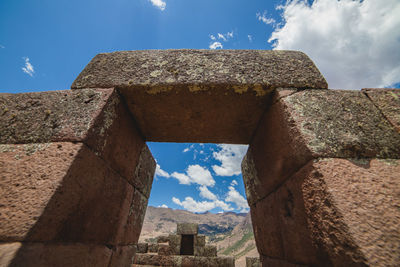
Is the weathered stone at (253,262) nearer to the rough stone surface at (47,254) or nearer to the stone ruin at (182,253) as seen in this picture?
the stone ruin at (182,253)

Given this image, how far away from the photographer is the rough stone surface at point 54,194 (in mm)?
935

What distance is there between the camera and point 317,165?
1.07m

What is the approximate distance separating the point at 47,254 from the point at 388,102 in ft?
8.50

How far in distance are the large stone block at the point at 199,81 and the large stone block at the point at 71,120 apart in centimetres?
18

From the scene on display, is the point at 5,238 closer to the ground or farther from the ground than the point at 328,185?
closer to the ground

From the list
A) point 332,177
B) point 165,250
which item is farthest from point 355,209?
point 165,250

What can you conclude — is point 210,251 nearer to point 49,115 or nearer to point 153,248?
point 153,248

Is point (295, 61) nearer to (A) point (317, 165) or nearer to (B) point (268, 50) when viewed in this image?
(B) point (268, 50)

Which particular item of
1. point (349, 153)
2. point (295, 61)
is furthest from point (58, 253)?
point (295, 61)

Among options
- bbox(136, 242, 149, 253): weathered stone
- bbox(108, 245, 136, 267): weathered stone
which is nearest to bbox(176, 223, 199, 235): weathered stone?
bbox(136, 242, 149, 253): weathered stone

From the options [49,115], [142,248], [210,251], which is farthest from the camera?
[142,248]

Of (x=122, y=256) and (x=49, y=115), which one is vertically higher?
(x=49, y=115)

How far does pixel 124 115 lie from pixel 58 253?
1.12 meters

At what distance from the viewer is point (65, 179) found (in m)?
1.05
